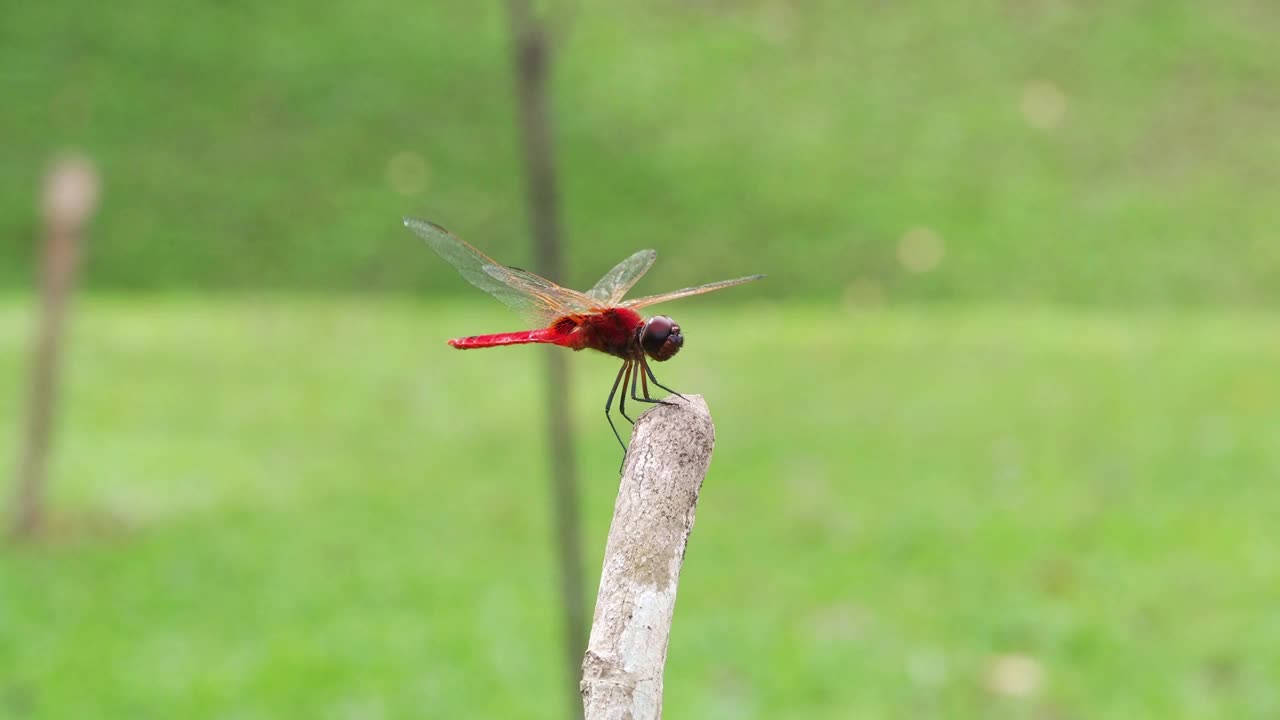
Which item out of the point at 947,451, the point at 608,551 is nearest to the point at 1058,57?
the point at 947,451

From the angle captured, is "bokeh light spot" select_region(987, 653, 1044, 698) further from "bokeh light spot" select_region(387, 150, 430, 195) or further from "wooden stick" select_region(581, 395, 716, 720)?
"bokeh light spot" select_region(387, 150, 430, 195)

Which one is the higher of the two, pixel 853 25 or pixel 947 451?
Result: pixel 853 25

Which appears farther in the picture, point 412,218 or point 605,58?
point 605,58

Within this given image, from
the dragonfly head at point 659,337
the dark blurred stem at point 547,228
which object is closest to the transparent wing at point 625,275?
the dragonfly head at point 659,337

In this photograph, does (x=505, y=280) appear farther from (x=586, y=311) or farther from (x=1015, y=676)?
(x=1015, y=676)

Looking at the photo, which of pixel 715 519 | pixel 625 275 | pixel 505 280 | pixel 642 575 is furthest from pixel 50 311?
pixel 642 575

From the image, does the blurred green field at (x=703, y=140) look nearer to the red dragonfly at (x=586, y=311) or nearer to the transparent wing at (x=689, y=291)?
the red dragonfly at (x=586, y=311)

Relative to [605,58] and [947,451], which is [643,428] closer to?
[947,451]
